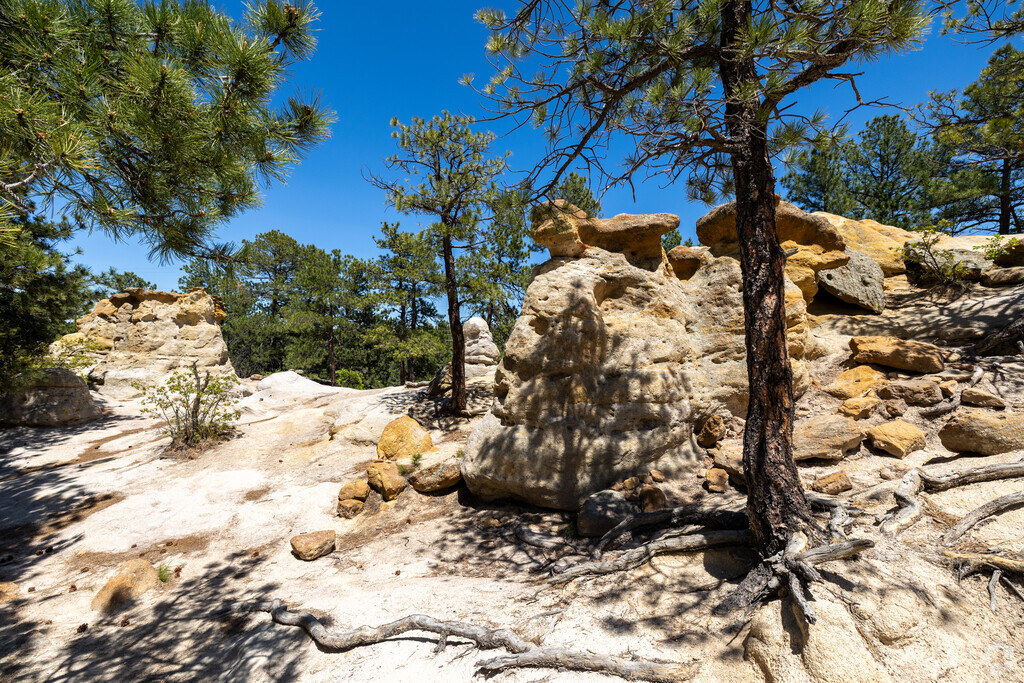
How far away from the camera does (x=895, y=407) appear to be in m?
5.20

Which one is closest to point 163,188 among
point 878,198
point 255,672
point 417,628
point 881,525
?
point 255,672

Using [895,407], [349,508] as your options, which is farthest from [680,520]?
[349,508]

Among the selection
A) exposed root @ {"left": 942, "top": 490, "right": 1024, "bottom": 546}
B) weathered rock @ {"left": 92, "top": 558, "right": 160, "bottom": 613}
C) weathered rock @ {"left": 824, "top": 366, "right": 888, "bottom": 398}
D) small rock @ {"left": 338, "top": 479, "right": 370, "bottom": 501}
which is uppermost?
weathered rock @ {"left": 824, "top": 366, "right": 888, "bottom": 398}

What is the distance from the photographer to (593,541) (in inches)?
176

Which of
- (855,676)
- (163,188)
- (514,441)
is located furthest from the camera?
(514,441)

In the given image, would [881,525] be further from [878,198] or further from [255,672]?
[878,198]

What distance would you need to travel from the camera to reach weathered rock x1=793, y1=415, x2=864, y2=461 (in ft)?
14.9

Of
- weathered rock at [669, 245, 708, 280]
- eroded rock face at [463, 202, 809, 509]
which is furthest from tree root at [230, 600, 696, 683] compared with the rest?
weathered rock at [669, 245, 708, 280]

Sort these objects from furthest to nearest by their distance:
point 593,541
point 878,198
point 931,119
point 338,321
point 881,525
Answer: point 338,321 < point 878,198 < point 931,119 < point 593,541 < point 881,525

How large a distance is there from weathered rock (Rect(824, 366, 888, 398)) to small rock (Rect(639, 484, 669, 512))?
11.5 feet

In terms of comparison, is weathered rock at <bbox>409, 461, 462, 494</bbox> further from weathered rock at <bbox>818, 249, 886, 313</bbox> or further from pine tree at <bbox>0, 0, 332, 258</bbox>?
weathered rock at <bbox>818, 249, 886, 313</bbox>

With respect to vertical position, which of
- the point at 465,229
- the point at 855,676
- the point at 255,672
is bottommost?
the point at 255,672

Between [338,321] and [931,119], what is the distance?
70.1 feet

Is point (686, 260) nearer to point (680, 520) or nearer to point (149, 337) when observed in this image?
point (680, 520)
